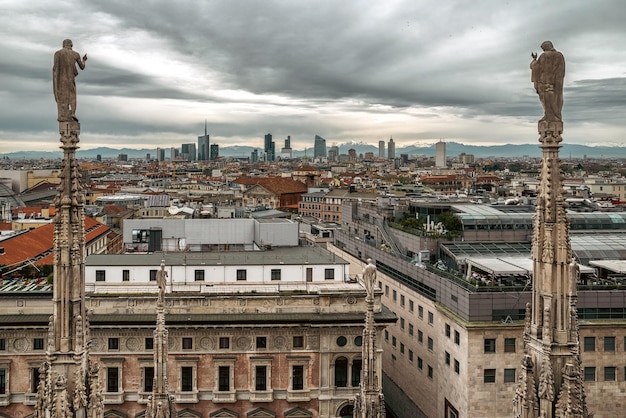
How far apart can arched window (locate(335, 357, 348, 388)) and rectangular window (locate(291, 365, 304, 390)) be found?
231 cm

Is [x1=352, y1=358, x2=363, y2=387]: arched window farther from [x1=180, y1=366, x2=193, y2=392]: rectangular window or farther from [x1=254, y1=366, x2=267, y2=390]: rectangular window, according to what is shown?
[x1=180, y1=366, x2=193, y2=392]: rectangular window

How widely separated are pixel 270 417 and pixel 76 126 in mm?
31601

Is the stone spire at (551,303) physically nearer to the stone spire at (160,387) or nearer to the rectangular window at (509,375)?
the stone spire at (160,387)

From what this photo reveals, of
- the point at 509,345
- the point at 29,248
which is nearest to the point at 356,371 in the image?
the point at 509,345

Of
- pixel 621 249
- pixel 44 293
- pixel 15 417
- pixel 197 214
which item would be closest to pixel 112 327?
pixel 44 293

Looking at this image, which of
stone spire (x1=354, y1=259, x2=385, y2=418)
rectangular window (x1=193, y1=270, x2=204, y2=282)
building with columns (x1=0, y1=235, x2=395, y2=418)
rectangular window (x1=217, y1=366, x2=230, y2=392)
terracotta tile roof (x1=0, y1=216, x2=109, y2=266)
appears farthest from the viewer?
terracotta tile roof (x1=0, y1=216, x2=109, y2=266)

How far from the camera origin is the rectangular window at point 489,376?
4072cm

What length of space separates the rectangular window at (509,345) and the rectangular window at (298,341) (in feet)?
43.1

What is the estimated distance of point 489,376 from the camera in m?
40.8

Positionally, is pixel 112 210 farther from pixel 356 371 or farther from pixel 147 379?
pixel 356 371

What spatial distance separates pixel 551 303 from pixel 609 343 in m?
32.8

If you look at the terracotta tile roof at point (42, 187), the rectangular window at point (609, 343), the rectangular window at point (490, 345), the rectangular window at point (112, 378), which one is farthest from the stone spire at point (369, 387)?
the terracotta tile roof at point (42, 187)

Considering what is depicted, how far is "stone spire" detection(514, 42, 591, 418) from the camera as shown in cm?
1211

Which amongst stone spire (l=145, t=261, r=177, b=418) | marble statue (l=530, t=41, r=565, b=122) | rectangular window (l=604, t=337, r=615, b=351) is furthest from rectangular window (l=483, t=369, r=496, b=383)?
marble statue (l=530, t=41, r=565, b=122)
